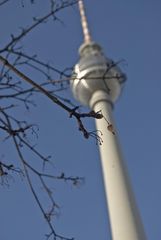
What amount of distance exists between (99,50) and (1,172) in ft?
151

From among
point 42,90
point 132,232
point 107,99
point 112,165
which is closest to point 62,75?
point 42,90

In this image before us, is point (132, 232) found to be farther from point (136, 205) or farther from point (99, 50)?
point (99, 50)

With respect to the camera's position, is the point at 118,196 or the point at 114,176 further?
the point at 114,176

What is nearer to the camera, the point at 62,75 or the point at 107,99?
the point at 62,75

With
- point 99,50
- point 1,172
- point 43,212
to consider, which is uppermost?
point 99,50

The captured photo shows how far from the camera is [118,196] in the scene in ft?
84.2

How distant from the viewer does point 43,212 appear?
3551 mm

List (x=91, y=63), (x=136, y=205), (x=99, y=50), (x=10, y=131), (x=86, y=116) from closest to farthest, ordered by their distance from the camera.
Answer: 1. (x=86, y=116)
2. (x=10, y=131)
3. (x=136, y=205)
4. (x=91, y=63)
5. (x=99, y=50)

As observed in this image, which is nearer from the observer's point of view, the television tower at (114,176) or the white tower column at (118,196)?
the white tower column at (118,196)

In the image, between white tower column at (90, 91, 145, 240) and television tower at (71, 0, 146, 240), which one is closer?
white tower column at (90, 91, 145, 240)

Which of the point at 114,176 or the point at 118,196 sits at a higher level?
the point at 114,176

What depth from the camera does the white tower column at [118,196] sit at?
22.7m

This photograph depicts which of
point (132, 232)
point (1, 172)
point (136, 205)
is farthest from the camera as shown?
point (136, 205)

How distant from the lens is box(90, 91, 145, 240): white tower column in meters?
22.7
